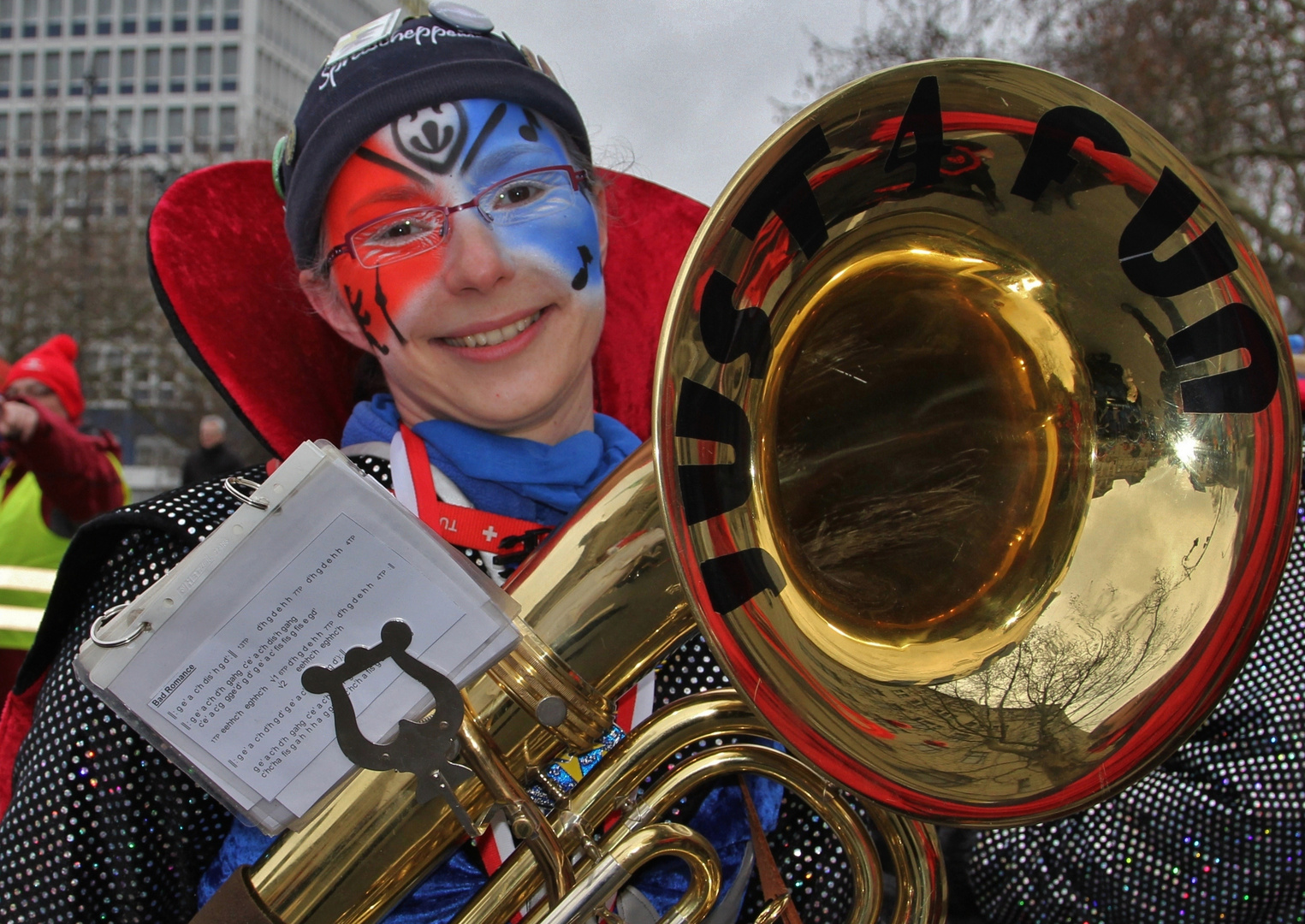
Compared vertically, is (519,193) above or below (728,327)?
above

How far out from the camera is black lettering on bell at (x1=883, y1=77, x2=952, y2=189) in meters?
1.04

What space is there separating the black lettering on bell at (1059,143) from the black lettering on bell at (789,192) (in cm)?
24

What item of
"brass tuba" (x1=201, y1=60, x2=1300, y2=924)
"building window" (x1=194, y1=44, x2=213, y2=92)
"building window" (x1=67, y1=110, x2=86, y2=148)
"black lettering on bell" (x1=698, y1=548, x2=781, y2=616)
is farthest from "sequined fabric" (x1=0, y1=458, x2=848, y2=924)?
"building window" (x1=194, y1=44, x2=213, y2=92)

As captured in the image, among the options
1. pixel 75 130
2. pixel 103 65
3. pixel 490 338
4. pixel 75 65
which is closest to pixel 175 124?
pixel 103 65

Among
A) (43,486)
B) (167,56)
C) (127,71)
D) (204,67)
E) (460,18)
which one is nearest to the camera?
(460,18)

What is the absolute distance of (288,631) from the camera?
95 centimetres

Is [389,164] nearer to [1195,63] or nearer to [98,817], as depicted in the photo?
[98,817]

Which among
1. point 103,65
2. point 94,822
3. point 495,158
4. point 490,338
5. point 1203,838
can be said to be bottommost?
point 94,822

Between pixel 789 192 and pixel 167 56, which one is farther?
pixel 167 56

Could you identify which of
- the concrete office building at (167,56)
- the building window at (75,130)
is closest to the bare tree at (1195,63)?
the building window at (75,130)

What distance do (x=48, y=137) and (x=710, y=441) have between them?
22736 millimetres

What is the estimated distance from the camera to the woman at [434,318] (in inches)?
53.4

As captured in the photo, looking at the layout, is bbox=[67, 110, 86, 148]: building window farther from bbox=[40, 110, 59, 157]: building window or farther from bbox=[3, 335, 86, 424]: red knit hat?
bbox=[3, 335, 86, 424]: red knit hat

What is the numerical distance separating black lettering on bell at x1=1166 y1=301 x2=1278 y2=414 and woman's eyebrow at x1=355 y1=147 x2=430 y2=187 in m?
0.95
